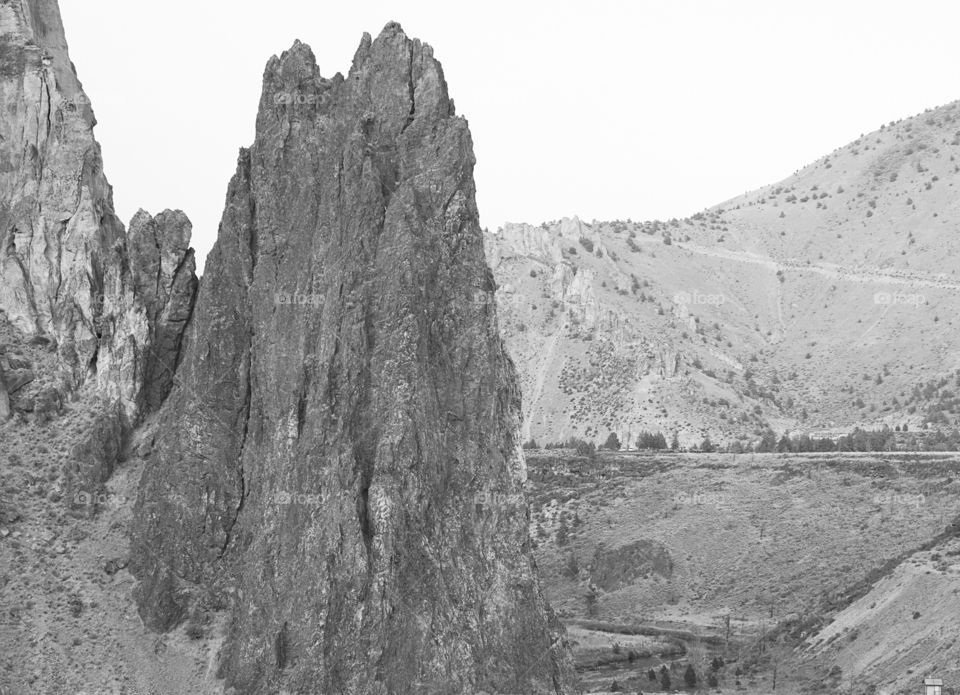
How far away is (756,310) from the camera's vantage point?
170 metres

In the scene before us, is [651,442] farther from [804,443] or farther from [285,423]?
[285,423]

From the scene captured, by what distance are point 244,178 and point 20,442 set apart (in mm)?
14128

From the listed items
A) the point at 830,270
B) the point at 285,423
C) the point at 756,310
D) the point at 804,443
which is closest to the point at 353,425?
the point at 285,423

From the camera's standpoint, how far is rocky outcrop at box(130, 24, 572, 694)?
55344 mm

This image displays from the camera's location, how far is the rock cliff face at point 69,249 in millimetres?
64188

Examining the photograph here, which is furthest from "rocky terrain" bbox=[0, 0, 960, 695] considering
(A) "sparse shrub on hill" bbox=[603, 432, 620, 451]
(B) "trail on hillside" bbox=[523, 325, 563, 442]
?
(B) "trail on hillside" bbox=[523, 325, 563, 442]

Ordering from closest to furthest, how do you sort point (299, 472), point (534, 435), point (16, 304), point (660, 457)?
1. point (299, 472)
2. point (16, 304)
3. point (660, 457)
4. point (534, 435)

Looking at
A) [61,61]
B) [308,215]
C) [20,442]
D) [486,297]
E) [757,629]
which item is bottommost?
[757,629]

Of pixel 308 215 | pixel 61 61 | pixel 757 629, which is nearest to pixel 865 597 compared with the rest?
pixel 757 629

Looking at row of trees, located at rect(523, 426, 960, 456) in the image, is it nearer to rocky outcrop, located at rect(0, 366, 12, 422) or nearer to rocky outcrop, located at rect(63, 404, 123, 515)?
rocky outcrop, located at rect(63, 404, 123, 515)

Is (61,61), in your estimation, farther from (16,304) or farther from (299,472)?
(299,472)

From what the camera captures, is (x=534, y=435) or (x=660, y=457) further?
(x=534, y=435)

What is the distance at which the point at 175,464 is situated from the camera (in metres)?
60.0

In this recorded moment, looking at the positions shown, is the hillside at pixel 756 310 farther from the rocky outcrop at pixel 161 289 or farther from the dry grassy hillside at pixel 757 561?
the rocky outcrop at pixel 161 289
